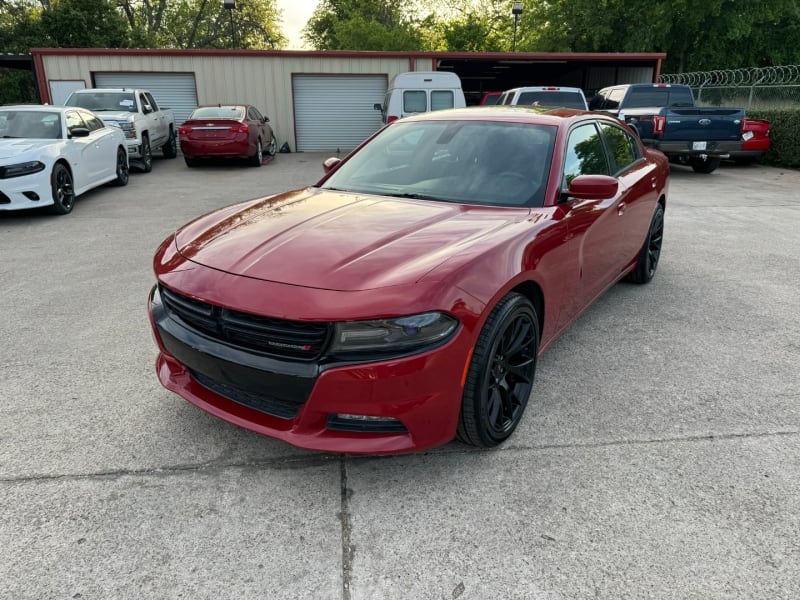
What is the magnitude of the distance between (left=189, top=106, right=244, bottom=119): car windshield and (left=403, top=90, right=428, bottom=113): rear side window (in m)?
3.93

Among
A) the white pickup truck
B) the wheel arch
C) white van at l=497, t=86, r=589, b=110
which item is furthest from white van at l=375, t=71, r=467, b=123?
the wheel arch

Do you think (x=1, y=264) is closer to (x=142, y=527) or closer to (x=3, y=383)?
(x=3, y=383)

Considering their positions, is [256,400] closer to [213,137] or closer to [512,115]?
[512,115]

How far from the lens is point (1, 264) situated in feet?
20.0

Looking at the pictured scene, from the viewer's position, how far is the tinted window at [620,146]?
441cm

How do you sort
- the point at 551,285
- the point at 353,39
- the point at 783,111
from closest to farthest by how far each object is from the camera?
the point at 551,285, the point at 783,111, the point at 353,39

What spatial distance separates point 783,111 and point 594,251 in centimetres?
1382

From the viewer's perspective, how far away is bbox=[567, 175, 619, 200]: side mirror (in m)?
3.21

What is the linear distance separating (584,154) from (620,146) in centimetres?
98

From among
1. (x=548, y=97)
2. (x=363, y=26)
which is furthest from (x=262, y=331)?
(x=363, y=26)

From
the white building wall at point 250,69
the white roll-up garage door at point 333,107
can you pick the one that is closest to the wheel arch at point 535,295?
the white roll-up garage door at point 333,107

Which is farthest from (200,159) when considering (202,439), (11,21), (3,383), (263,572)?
(11,21)

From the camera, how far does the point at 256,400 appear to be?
2.52 metres

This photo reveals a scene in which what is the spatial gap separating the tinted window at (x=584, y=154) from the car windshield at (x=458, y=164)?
164 millimetres
